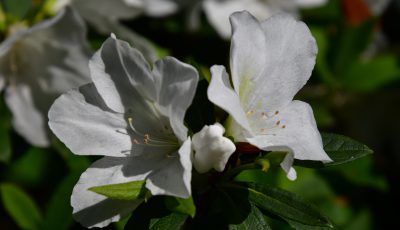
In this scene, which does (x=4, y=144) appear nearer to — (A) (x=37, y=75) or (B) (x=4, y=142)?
(B) (x=4, y=142)

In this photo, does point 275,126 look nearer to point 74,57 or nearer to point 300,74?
point 300,74

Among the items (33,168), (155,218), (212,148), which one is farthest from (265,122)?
(33,168)

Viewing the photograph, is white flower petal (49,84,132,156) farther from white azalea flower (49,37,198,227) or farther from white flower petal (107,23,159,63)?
white flower petal (107,23,159,63)

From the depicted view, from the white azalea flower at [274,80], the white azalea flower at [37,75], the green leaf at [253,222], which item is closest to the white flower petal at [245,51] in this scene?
the white azalea flower at [274,80]

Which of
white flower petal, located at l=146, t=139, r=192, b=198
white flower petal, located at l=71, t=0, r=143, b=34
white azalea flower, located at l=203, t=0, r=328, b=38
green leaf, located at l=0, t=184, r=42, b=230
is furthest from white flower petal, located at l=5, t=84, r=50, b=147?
white flower petal, located at l=146, t=139, r=192, b=198

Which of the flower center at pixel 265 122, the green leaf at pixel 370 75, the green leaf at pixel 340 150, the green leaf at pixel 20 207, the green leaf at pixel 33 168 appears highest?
the flower center at pixel 265 122

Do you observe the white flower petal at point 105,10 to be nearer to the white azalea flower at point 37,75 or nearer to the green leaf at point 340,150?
the white azalea flower at point 37,75
